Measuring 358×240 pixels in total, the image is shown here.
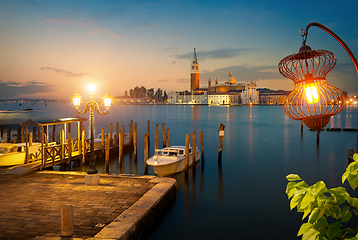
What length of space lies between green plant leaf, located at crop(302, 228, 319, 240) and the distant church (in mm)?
141289

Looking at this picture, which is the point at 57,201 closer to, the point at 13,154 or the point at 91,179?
the point at 91,179

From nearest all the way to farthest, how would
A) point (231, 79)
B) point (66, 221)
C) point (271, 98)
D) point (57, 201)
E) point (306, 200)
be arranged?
point (306, 200) < point (66, 221) < point (57, 201) < point (271, 98) < point (231, 79)

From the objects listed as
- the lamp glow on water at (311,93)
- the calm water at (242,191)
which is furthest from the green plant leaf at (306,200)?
the calm water at (242,191)

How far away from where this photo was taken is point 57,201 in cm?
707

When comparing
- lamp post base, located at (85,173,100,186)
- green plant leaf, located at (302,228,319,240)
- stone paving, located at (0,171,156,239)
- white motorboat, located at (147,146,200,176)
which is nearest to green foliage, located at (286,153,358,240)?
green plant leaf, located at (302,228,319,240)

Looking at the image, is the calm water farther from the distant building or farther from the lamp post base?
the distant building

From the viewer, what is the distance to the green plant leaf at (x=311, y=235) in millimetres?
1693

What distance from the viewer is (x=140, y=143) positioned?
24359 mm

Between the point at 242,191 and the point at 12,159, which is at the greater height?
the point at 12,159

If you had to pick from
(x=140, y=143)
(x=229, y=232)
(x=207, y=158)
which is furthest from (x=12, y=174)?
(x=140, y=143)

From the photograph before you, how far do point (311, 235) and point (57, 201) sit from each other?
22.3 ft

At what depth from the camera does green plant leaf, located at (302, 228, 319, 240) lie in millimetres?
1693

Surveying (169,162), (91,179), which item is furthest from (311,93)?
(169,162)

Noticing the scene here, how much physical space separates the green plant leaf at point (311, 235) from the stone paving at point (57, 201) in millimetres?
4662
